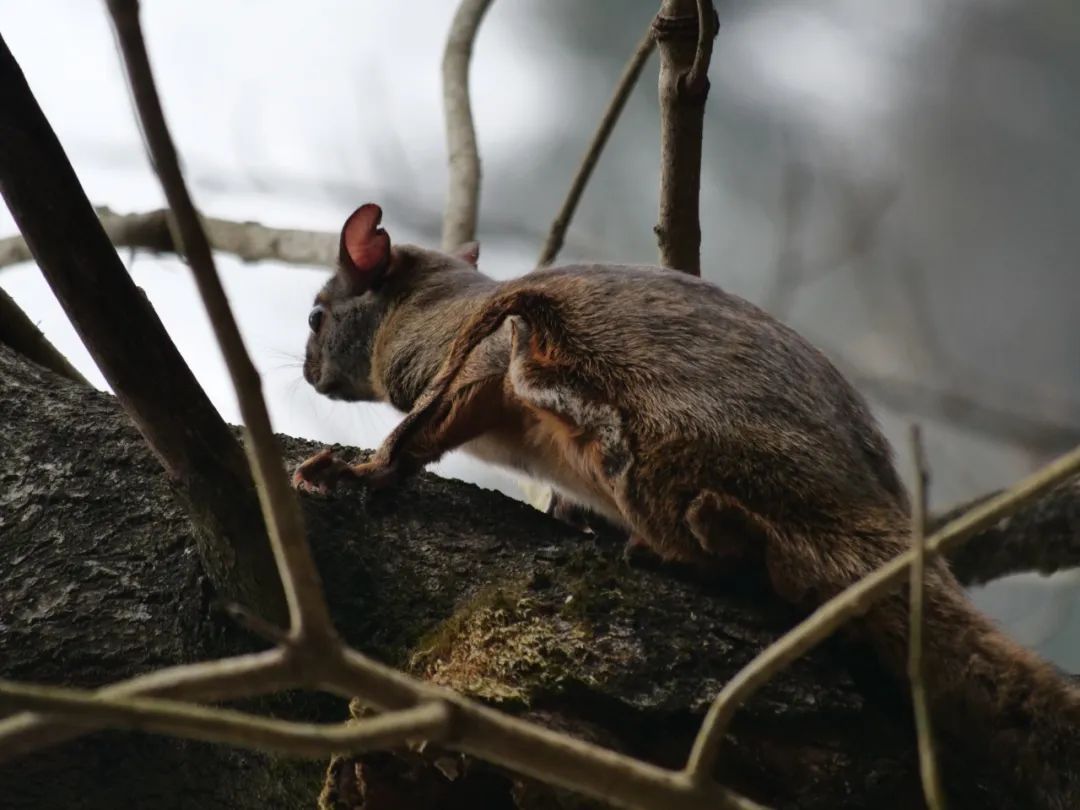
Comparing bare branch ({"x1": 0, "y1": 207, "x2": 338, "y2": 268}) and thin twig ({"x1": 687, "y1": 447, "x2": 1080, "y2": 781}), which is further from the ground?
bare branch ({"x1": 0, "y1": 207, "x2": 338, "y2": 268})

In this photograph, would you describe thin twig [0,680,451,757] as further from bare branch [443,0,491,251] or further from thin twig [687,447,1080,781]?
bare branch [443,0,491,251]

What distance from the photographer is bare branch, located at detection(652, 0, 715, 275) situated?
424 cm

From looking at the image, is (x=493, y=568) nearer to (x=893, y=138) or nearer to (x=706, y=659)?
(x=706, y=659)

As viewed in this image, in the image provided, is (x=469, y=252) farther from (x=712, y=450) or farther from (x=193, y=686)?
(x=193, y=686)

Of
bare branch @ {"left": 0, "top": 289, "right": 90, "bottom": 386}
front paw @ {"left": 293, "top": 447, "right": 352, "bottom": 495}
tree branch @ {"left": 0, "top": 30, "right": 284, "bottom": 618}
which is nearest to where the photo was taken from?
tree branch @ {"left": 0, "top": 30, "right": 284, "bottom": 618}

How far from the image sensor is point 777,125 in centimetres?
775

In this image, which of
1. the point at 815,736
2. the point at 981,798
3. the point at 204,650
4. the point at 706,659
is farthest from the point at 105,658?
the point at 981,798

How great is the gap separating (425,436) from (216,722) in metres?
2.35

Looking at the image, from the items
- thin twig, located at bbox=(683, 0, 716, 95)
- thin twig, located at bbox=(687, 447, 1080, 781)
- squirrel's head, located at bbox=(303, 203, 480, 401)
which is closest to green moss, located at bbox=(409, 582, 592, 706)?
thin twig, located at bbox=(687, 447, 1080, 781)

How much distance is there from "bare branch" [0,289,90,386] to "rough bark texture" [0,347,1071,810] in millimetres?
669

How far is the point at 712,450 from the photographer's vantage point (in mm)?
3328

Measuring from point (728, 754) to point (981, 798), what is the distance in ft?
1.80

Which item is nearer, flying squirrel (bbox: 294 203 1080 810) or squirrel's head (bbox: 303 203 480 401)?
flying squirrel (bbox: 294 203 1080 810)

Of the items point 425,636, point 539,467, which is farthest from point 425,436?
point 425,636
